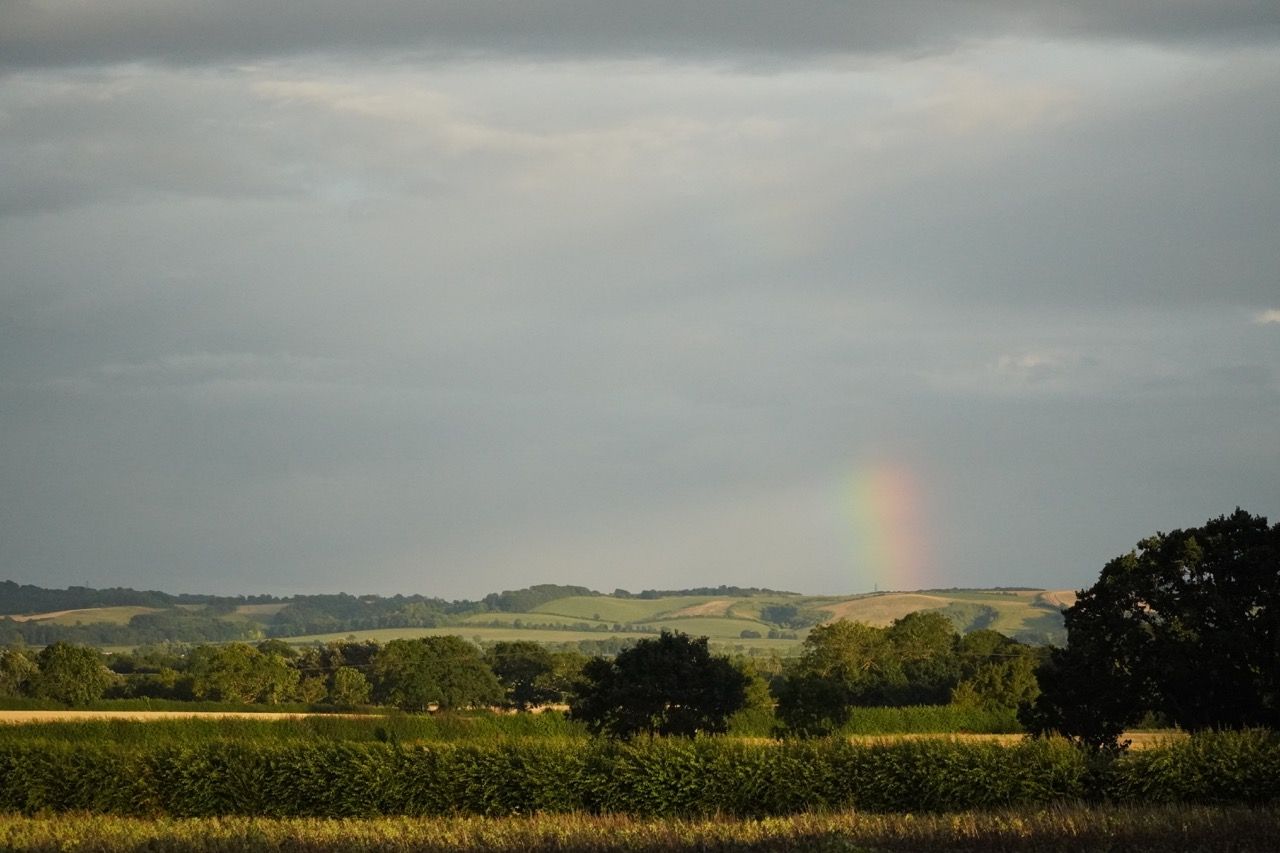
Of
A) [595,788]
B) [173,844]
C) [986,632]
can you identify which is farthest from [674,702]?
[986,632]

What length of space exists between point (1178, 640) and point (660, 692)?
20.0 meters

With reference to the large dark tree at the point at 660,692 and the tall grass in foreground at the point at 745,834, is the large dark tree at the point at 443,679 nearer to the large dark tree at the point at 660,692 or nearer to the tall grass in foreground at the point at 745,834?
the large dark tree at the point at 660,692

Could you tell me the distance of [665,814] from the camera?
36.1m

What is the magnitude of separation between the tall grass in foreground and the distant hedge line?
5.88ft

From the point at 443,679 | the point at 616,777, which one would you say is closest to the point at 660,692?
the point at 616,777

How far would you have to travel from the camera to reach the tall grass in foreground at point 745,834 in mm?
27219

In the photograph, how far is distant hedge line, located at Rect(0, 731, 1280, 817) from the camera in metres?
34.2

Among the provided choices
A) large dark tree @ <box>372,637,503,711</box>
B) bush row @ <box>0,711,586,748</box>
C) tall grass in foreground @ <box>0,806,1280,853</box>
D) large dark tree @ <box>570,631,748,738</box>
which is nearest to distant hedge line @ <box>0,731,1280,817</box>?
tall grass in foreground @ <box>0,806,1280,853</box>

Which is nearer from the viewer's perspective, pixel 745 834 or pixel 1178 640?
pixel 745 834

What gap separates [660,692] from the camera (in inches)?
2084

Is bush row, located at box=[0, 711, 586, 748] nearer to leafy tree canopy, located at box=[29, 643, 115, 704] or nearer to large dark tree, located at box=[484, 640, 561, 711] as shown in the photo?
leafy tree canopy, located at box=[29, 643, 115, 704]

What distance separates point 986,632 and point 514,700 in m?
40.9

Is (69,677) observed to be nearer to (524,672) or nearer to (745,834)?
(524,672)

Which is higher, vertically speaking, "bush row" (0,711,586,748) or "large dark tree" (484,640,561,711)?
"bush row" (0,711,586,748)
